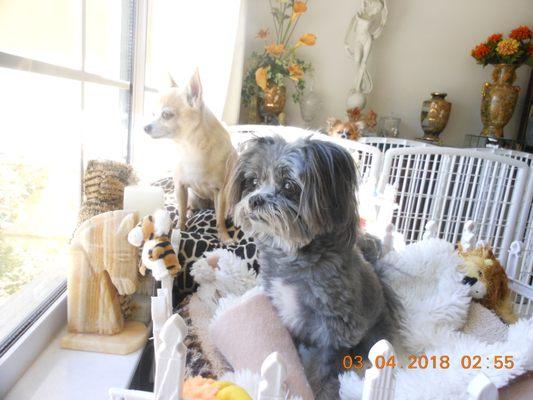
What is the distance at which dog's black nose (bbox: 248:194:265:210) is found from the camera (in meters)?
0.80

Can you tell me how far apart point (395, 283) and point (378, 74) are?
2.53 m

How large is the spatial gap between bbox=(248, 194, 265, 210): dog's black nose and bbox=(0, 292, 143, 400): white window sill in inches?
16.1

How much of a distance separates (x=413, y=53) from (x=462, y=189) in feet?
6.16

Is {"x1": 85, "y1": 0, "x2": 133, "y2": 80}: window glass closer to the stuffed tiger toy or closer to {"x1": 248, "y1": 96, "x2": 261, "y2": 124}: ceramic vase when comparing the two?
the stuffed tiger toy

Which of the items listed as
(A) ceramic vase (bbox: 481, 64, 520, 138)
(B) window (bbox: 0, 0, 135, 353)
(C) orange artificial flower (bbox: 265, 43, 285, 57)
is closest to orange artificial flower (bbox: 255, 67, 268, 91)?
(C) orange artificial flower (bbox: 265, 43, 285, 57)

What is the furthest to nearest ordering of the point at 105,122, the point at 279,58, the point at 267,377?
1. the point at 279,58
2. the point at 105,122
3. the point at 267,377

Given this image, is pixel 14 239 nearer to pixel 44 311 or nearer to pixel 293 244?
pixel 44 311

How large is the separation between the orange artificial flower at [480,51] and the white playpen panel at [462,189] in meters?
1.47

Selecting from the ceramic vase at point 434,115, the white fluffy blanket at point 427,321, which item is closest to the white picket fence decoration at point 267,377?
the white fluffy blanket at point 427,321

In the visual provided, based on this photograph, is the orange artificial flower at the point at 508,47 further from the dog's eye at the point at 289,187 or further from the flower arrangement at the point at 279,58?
the dog's eye at the point at 289,187

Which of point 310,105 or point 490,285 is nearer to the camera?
point 490,285

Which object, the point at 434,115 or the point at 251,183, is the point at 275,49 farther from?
the point at 251,183

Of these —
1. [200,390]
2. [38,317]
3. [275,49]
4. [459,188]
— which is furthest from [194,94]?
[275,49]

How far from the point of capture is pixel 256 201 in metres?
0.81
